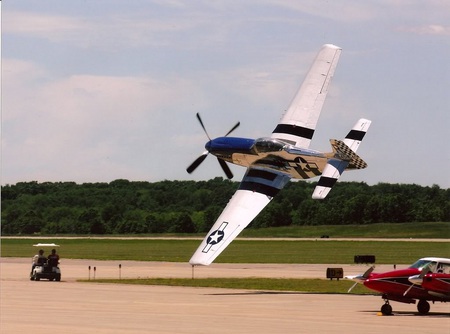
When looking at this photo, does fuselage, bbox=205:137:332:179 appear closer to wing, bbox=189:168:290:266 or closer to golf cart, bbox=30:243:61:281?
wing, bbox=189:168:290:266

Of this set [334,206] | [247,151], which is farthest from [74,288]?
[334,206]

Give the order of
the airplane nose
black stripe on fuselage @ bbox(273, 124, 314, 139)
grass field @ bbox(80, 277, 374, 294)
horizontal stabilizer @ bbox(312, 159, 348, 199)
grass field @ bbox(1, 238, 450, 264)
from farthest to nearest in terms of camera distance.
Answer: grass field @ bbox(1, 238, 450, 264) → black stripe on fuselage @ bbox(273, 124, 314, 139) → the airplane nose → horizontal stabilizer @ bbox(312, 159, 348, 199) → grass field @ bbox(80, 277, 374, 294)

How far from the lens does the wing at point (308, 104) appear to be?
2670 inches

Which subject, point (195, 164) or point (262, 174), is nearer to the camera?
point (262, 174)

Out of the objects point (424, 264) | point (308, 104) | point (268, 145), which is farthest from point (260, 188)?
point (424, 264)

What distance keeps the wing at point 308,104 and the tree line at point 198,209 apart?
92912 millimetres

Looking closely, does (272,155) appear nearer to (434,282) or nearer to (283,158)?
(283,158)

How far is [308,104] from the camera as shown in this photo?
6831 cm

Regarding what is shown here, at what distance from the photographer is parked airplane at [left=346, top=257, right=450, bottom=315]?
125 ft

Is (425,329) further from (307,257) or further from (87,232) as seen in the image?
(87,232)

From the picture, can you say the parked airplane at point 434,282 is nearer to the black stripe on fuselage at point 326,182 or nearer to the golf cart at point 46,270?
the black stripe on fuselage at point 326,182

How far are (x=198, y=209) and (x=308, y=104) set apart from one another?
110 m

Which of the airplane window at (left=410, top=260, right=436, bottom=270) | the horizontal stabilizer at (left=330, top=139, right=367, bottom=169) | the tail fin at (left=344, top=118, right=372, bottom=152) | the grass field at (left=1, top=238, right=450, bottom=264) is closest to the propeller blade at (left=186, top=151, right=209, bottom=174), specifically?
the tail fin at (left=344, top=118, right=372, bottom=152)

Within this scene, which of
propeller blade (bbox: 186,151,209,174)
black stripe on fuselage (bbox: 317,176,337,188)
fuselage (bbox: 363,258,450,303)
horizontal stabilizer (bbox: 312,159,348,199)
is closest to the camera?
fuselage (bbox: 363,258,450,303)
